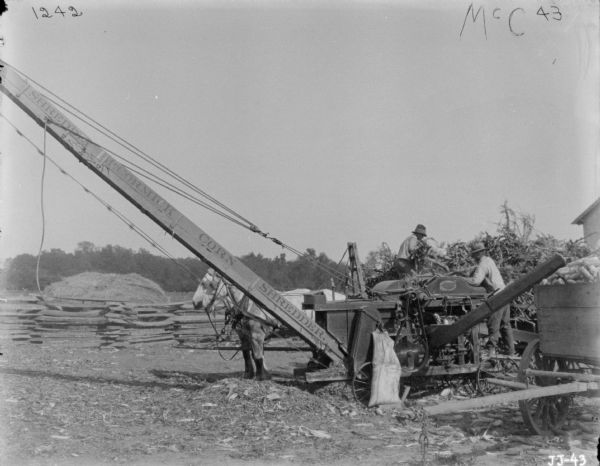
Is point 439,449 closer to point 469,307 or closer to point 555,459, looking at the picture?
point 555,459

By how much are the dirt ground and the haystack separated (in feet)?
34.6

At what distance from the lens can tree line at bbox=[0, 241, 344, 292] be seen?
85.9 feet

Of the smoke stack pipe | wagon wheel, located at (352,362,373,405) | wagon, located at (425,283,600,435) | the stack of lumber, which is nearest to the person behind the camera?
wagon, located at (425,283,600,435)

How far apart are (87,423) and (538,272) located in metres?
5.50

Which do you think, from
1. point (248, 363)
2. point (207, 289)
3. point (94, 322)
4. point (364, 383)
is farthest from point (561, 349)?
point (94, 322)

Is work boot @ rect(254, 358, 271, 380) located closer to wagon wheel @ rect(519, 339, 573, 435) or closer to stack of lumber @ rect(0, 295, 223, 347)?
wagon wheel @ rect(519, 339, 573, 435)

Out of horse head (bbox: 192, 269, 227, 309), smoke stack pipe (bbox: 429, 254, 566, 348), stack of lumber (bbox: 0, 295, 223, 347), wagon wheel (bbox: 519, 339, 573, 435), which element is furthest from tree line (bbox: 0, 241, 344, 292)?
wagon wheel (bbox: 519, 339, 573, 435)

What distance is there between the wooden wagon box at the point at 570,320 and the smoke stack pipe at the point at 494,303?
7.5 inches

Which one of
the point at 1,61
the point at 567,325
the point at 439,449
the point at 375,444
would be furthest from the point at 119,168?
the point at 567,325

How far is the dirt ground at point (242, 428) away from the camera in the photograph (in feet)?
19.0

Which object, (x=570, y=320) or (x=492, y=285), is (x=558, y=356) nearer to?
(x=570, y=320)

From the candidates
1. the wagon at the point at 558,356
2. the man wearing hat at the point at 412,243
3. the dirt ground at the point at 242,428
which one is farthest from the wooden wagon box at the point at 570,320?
the man wearing hat at the point at 412,243

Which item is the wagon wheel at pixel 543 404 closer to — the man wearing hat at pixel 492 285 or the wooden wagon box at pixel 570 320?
the wooden wagon box at pixel 570 320

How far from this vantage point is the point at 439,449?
608 centimetres
